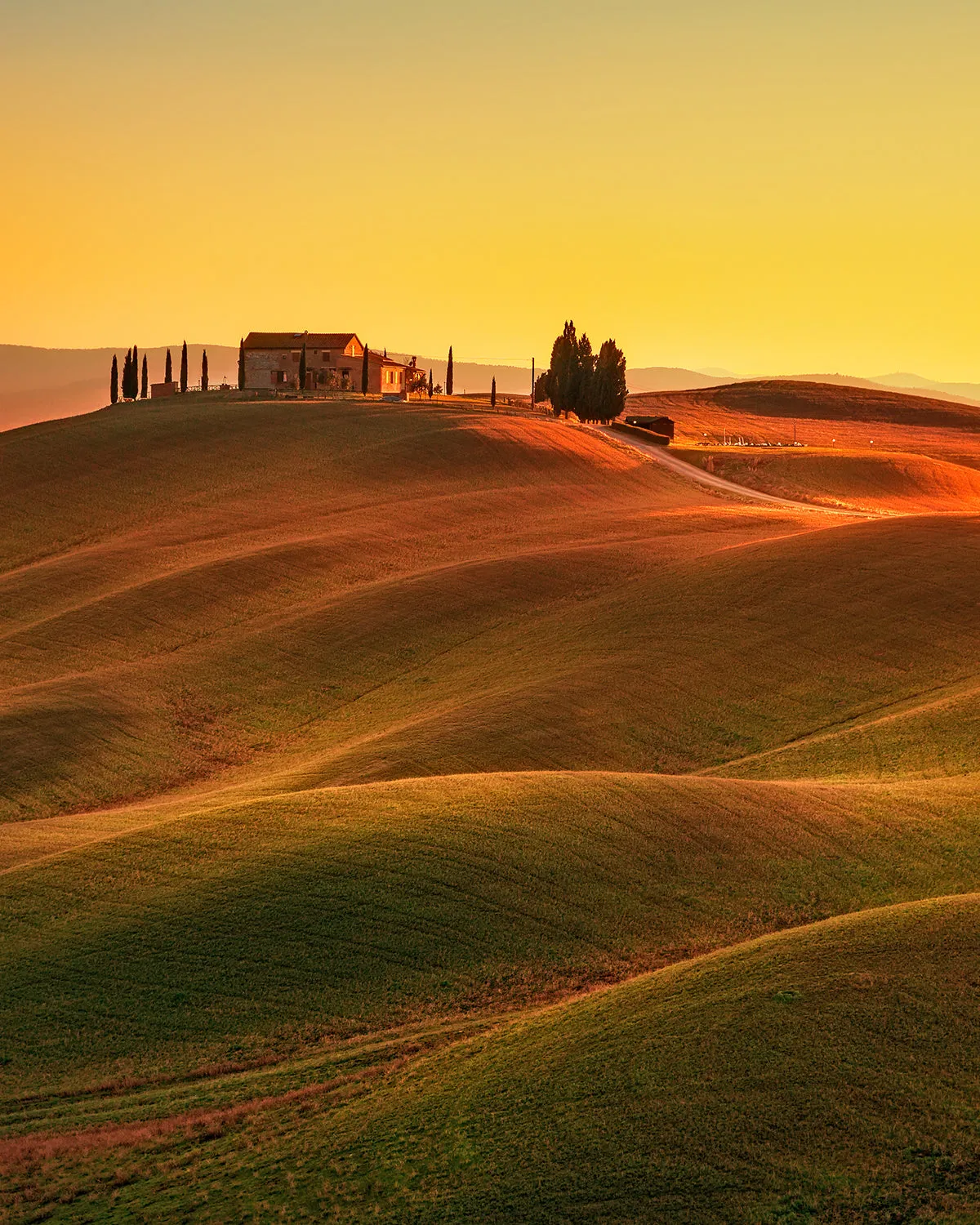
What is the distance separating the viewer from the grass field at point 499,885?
1644 cm

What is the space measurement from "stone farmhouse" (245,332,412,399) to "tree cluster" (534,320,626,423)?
61.9 ft

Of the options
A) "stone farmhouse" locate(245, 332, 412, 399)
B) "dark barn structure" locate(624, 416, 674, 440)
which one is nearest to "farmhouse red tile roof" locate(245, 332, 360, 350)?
"stone farmhouse" locate(245, 332, 412, 399)

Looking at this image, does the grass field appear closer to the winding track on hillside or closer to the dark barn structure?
the winding track on hillside

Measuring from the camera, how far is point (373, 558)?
219 feet

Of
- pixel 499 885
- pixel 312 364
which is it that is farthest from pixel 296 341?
pixel 499 885

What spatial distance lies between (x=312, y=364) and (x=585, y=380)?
30.7m

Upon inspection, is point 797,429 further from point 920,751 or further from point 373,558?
point 920,751

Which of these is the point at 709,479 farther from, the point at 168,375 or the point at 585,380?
the point at 168,375

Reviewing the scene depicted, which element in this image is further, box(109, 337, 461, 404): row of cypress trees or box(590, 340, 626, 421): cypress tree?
box(109, 337, 461, 404): row of cypress trees

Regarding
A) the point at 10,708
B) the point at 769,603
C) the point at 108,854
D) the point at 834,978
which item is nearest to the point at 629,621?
the point at 769,603

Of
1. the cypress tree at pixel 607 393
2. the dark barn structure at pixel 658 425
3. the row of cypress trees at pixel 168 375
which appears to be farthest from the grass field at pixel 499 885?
the row of cypress trees at pixel 168 375

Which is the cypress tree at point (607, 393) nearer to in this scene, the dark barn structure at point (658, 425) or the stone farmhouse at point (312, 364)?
the dark barn structure at point (658, 425)

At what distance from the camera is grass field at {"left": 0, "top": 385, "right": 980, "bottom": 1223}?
16438mm

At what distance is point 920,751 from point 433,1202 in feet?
76.4
